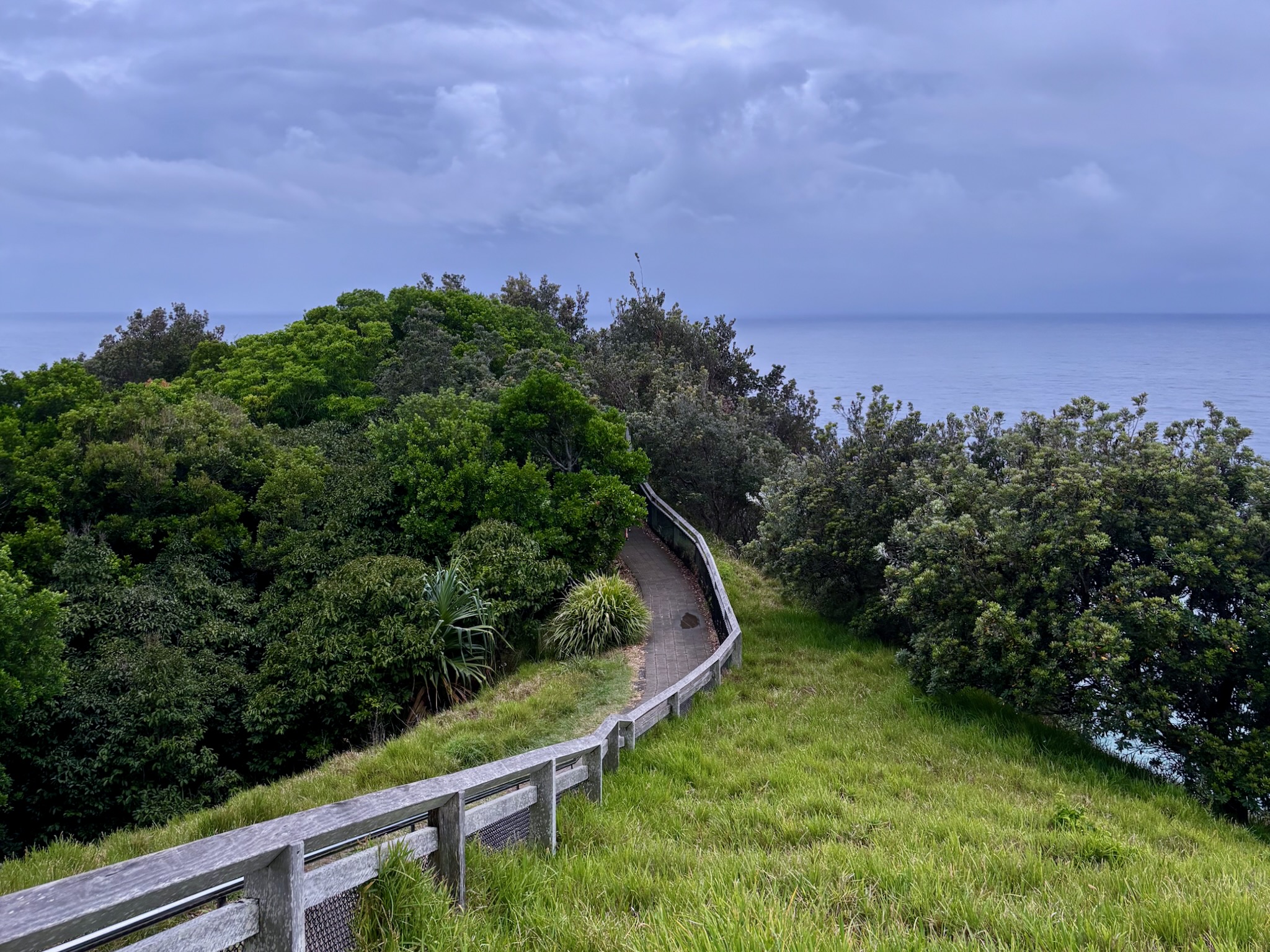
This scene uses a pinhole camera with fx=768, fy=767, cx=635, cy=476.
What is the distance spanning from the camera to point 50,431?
2134cm

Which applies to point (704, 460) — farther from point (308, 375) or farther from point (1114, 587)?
point (1114, 587)

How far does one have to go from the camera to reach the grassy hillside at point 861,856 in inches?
138

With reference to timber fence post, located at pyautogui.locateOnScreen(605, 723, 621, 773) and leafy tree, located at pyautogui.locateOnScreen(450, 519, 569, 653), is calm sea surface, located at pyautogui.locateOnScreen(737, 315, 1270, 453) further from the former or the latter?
timber fence post, located at pyautogui.locateOnScreen(605, 723, 621, 773)

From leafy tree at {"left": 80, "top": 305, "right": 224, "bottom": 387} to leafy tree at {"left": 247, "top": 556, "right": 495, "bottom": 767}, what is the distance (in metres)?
34.5

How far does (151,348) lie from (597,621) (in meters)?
42.2

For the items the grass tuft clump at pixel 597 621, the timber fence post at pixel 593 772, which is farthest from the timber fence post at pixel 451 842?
the grass tuft clump at pixel 597 621

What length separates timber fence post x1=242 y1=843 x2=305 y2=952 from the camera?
2943mm

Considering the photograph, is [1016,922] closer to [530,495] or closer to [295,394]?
[530,495]

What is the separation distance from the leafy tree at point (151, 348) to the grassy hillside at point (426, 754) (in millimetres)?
38245

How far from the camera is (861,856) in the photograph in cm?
484

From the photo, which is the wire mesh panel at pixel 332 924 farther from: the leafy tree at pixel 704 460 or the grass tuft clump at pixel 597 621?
the leafy tree at pixel 704 460

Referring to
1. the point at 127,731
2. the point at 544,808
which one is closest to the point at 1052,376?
the point at 127,731

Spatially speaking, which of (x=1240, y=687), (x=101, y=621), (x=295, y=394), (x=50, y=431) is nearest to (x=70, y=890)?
(x=1240, y=687)

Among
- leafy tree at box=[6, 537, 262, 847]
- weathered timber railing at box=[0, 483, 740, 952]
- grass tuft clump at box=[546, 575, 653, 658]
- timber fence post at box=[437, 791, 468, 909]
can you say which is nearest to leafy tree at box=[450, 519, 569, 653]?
grass tuft clump at box=[546, 575, 653, 658]
